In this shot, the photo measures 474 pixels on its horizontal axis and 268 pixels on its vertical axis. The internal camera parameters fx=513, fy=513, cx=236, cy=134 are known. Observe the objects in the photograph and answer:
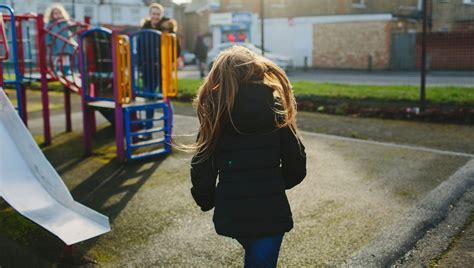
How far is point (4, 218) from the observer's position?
15.2 feet

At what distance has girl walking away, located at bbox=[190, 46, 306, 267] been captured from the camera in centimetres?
251

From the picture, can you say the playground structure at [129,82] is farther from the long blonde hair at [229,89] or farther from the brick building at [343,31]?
the brick building at [343,31]

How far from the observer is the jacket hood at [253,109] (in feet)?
8.20

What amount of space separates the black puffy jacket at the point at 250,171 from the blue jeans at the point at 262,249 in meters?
0.05

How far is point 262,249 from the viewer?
2.59m

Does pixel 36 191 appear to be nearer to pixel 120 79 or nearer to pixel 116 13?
pixel 120 79

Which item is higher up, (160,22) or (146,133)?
(160,22)

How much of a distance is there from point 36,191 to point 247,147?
237 cm

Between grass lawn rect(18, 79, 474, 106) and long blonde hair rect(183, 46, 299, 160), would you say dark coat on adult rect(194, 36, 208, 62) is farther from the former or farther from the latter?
long blonde hair rect(183, 46, 299, 160)

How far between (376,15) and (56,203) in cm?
2530

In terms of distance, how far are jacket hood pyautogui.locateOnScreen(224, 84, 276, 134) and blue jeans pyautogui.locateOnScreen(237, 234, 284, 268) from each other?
0.55 m

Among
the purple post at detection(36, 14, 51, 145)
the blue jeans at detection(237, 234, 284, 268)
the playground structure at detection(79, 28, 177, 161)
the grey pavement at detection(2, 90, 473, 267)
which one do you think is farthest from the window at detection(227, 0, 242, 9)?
the blue jeans at detection(237, 234, 284, 268)

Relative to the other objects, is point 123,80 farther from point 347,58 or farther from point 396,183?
point 347,58

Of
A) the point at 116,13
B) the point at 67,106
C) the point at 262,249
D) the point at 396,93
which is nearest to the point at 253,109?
the point at 262,249
